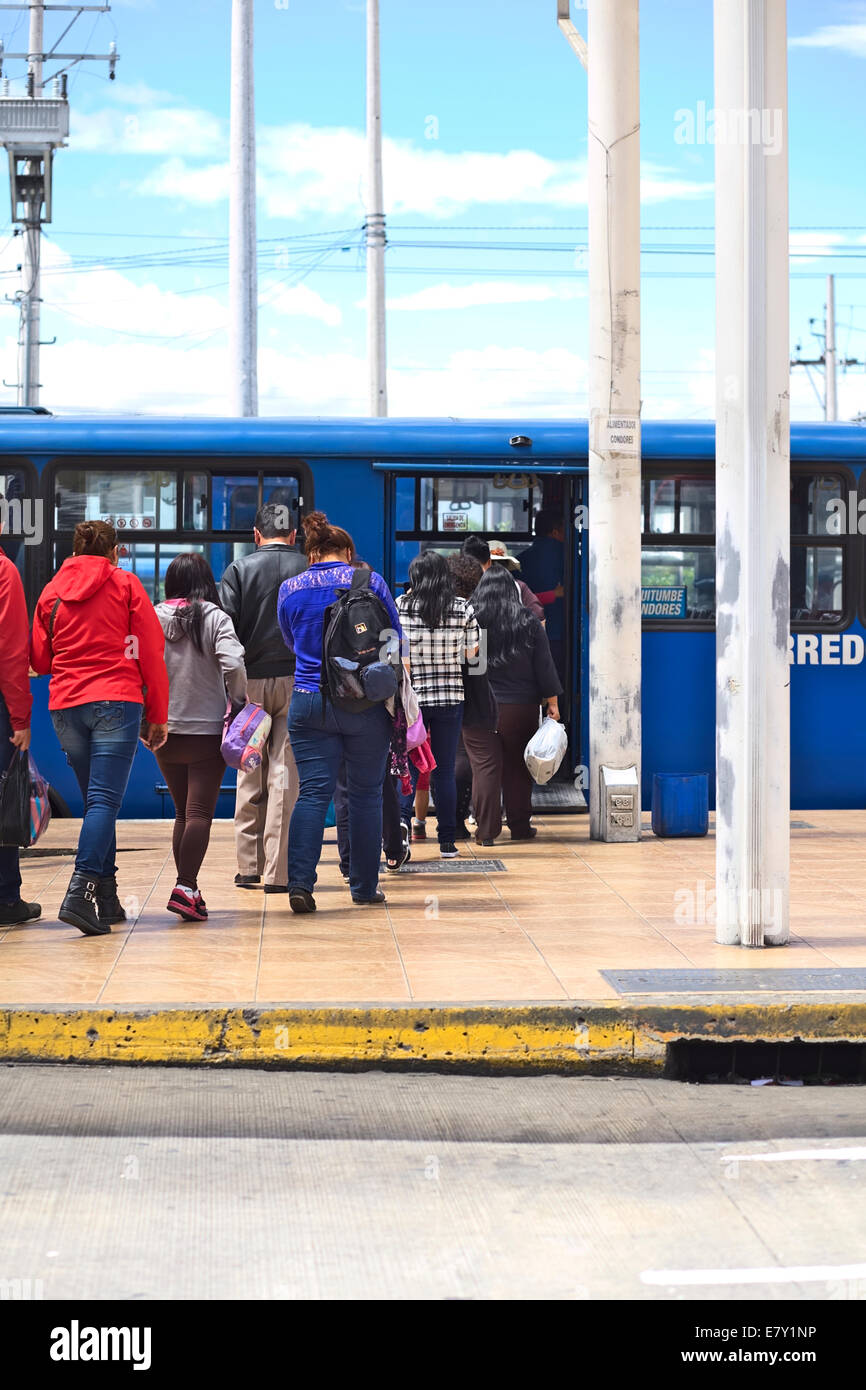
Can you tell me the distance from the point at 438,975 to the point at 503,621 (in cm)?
410

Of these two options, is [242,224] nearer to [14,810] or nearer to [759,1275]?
[14,810]

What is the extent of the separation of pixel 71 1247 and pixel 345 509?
7774mm

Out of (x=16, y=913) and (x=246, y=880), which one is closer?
(x=16, y=913)

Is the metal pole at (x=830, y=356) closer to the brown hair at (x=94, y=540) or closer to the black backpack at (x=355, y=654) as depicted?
the black backpack at (x=355, y=654)

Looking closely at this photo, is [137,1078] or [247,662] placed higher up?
[247,662]

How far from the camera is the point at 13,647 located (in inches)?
288

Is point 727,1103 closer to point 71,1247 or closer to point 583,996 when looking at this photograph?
point 583,996

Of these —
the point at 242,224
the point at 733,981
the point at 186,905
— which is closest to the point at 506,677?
the point at 186,905

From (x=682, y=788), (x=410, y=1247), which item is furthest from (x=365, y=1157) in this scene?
(x=682, y=788)

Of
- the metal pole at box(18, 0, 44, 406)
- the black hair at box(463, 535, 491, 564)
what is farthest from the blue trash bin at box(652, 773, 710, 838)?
the metal pole at box(18, 0, 44, 406)

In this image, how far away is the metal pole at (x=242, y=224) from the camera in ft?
51.6

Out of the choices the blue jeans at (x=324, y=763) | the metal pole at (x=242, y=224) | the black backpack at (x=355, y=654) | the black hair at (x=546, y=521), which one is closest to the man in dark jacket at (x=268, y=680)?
the blue jeans at (x=324, y=763)

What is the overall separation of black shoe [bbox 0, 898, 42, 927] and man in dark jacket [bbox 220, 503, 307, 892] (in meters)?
1.21
